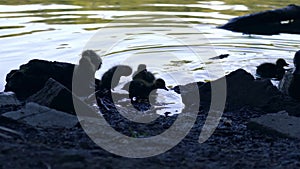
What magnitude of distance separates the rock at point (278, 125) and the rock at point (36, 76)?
294 cm

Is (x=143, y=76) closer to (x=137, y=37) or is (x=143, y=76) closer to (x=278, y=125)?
(x=278, y=125)

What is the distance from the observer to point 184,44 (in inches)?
510

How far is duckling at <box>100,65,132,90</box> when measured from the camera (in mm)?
8742

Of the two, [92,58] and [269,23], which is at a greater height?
[92,58]

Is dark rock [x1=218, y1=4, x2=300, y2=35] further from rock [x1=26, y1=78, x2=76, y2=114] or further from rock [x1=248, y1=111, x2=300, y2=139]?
→ rock [x1=26, y1=78, x2=76, y2=114]

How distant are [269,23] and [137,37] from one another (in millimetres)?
4636

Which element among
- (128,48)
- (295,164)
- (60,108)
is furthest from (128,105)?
(128,48)

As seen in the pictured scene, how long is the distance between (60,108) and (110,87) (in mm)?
2082

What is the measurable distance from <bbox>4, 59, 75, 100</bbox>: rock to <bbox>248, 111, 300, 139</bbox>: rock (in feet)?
9.65

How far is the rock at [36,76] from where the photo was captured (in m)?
8.20

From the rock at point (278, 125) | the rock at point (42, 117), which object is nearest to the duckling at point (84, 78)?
the rock at point (42, 117)

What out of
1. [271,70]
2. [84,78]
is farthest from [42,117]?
[271,70]

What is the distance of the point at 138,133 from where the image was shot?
607 centimetres

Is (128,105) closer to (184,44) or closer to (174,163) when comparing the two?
(174,163)
